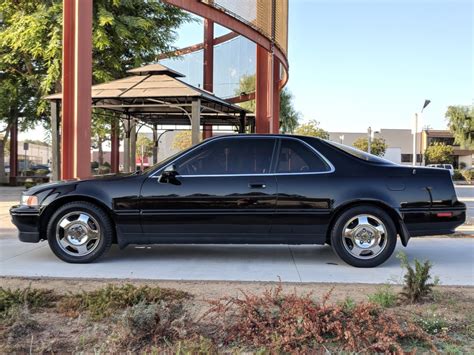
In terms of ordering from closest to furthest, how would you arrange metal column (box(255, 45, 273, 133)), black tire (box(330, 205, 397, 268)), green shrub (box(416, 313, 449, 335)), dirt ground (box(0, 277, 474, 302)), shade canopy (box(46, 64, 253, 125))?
green shrub (box(416, 313, 449, 335)) → dirt ground (box(0, 277, 474, 302)) → black tire (box(330, 205, 397, 268)) → shade canopy (box(46, 64, 253, 125)) → metal column (box(255, 45, 273, 133))

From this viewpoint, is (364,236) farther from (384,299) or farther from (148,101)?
(148,101)

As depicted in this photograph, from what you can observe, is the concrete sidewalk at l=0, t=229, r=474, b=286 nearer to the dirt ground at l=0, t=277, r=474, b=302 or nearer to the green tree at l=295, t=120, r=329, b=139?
the dirt ground at l=0, t=277, r=474, b=302

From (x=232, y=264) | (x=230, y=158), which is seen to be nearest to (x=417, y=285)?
(x=232, y=264)

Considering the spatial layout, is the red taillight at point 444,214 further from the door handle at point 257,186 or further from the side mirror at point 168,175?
the side mirror at point 168,175

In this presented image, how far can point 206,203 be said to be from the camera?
20.3ft

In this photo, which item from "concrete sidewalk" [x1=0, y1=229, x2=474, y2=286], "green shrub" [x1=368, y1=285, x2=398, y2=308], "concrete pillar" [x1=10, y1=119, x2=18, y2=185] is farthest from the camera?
"concrete pillar" [x1=10, y1=119, x2=18, y2=185]

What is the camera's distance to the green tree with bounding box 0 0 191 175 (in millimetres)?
17781

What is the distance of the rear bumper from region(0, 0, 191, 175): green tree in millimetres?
14019

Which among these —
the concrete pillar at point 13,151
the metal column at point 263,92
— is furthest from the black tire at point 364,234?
the concrete pillar at point 13,151

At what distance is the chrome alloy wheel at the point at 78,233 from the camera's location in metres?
6.23

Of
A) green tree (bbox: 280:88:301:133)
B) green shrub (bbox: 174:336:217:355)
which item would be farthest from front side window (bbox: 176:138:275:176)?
green tree (bbox: 280:88:301:133)

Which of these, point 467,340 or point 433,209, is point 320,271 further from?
point 467,340

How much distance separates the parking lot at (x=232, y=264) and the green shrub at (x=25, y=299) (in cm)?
112

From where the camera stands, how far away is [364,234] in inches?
243
